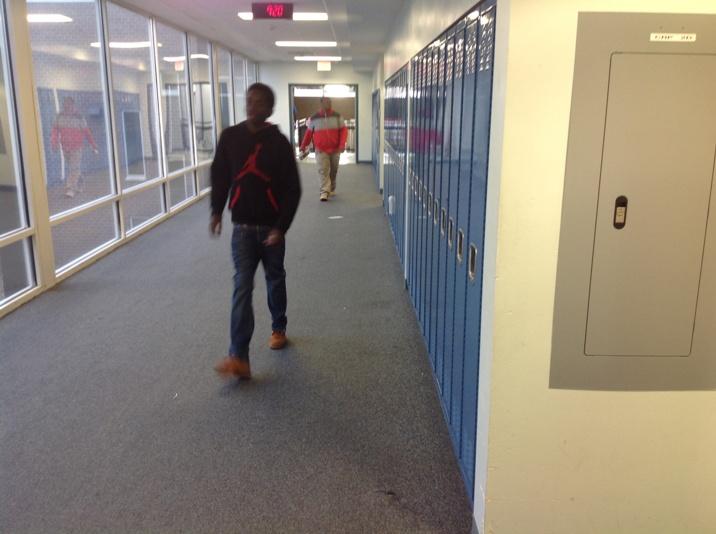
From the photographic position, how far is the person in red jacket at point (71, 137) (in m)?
5.32

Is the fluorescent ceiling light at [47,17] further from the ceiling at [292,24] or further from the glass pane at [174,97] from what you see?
the glass pane at [174,97]

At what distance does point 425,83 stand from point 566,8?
1.89m

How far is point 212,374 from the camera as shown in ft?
11.0

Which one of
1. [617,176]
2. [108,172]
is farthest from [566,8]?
[108,172]

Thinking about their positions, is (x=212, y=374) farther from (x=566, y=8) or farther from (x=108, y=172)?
(x=108, y=172)

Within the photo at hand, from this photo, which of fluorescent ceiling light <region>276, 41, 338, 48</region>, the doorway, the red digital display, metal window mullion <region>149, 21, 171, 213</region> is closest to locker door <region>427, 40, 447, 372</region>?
the red digital display

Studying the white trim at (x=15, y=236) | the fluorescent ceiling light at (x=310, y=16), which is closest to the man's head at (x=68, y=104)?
the white trim at (x=15, y=236)

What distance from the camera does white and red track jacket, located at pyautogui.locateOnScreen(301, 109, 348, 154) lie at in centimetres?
956

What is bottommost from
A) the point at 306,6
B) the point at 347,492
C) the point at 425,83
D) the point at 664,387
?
the point at 347,492

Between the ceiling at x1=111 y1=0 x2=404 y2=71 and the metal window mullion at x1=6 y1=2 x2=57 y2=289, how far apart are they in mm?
2289

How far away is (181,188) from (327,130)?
2.42 m

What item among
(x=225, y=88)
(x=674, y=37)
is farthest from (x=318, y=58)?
(x=674, y=37)

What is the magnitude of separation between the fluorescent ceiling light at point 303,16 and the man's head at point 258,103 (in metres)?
4.76

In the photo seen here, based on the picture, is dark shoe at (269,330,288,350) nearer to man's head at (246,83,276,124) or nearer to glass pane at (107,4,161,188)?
man's head at (246,83,276,124)
